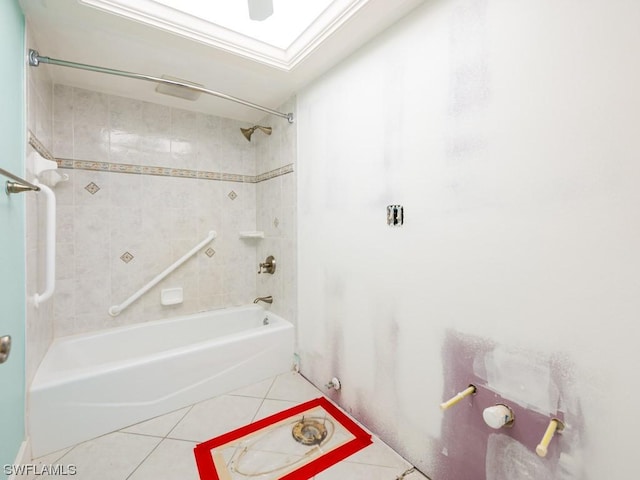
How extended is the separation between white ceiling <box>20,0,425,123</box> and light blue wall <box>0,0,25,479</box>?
0.24 metres

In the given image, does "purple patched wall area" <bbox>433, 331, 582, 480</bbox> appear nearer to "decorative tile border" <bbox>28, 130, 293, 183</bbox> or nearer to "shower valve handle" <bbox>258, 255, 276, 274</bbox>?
"shower valve handle" <bbox>258, 255, 276, 274</bbox>

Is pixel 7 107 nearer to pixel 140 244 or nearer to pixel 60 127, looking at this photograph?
pixel 60 127

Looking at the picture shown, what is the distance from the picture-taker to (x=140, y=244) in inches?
86.8

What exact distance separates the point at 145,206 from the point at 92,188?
34cm

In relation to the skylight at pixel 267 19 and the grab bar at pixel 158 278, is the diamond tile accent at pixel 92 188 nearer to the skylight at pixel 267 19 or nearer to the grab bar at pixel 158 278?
the grab bar at pixel 158 278

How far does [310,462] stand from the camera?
1.31 meters

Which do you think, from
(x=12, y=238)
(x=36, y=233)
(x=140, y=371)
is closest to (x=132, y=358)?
(x=140, y=371)

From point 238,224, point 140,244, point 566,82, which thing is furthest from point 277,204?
point 566,82

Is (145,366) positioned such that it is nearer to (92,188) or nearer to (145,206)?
(145,206)

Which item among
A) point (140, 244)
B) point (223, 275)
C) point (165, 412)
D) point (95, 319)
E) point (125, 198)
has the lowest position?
point (165, 412)

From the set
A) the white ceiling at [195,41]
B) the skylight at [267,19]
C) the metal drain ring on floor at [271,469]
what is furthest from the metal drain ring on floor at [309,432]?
the skylight at [267,19]

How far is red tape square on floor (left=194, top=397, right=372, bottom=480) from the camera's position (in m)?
1.25

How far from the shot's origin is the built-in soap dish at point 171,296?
2.28 m

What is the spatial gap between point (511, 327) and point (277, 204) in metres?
1.81
